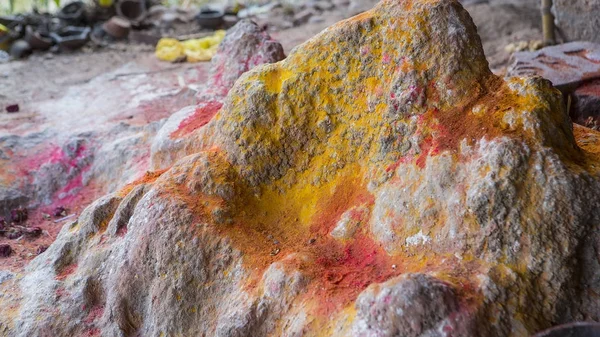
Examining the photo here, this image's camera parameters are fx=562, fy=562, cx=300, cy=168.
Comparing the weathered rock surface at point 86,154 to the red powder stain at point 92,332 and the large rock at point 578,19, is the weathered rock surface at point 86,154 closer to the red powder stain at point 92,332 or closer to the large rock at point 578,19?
the red powder stain at point 92,332

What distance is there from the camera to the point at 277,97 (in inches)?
117

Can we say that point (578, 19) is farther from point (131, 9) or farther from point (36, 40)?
point (131, 9)

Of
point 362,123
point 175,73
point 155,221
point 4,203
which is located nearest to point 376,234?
point 362,123

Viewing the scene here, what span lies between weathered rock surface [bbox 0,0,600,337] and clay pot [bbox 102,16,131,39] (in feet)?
27.4

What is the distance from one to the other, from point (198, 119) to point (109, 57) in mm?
6843

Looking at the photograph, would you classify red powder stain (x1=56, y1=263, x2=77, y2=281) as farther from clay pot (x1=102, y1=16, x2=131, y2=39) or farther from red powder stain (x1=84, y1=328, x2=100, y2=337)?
clay pot (x1=102, y1=16, x2=131, y2=39)

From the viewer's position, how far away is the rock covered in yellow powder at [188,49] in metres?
9.35

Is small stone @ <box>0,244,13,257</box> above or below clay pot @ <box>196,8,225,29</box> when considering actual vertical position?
above

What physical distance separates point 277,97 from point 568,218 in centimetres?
152

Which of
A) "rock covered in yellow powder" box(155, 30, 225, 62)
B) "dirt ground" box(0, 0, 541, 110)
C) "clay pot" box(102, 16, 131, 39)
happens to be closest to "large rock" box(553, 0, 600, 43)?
"dirt ground" box(0, 0, 541, 110)

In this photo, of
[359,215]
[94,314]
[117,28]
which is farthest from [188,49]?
[359,215]

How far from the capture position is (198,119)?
12.6 ft

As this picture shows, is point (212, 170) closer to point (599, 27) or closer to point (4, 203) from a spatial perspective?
point (4, 203)

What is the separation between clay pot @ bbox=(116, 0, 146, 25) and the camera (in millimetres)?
11820
